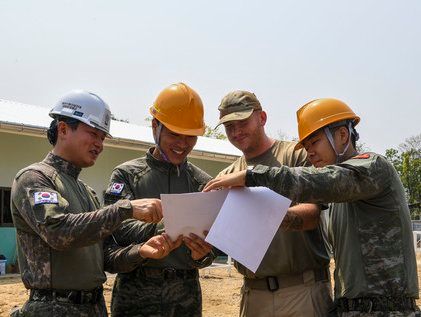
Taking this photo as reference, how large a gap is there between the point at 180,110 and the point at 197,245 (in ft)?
3.05

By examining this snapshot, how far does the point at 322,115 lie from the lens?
346 cm

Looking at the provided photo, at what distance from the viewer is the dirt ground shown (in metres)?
9.58

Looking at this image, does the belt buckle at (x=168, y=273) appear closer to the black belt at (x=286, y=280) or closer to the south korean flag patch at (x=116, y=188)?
the south korean flag patch at (x=116, y=188)

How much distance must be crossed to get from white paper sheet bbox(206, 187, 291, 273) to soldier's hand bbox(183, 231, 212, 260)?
0.78 feet

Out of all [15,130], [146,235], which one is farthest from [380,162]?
[15,130]

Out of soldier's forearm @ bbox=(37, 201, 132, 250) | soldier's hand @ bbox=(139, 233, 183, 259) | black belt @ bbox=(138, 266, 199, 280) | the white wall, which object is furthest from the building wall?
soldier's forearm @ bbox=(37, 201, 132, 250)

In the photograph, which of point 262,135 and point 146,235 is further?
point 262,135

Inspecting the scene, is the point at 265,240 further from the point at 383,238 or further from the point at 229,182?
the point at 383,238

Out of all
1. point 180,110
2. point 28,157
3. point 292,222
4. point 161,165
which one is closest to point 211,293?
point 28,157

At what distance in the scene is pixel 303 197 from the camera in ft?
9.75

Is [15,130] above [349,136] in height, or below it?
above

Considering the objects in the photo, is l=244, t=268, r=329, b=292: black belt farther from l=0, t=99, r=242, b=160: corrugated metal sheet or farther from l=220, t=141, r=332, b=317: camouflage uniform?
l=0, t=99, r=242, b=160: corrugated metal sheet

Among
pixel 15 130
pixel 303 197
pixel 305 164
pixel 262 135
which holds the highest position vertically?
pixel 15 130

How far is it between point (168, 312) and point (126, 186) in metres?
0.85
